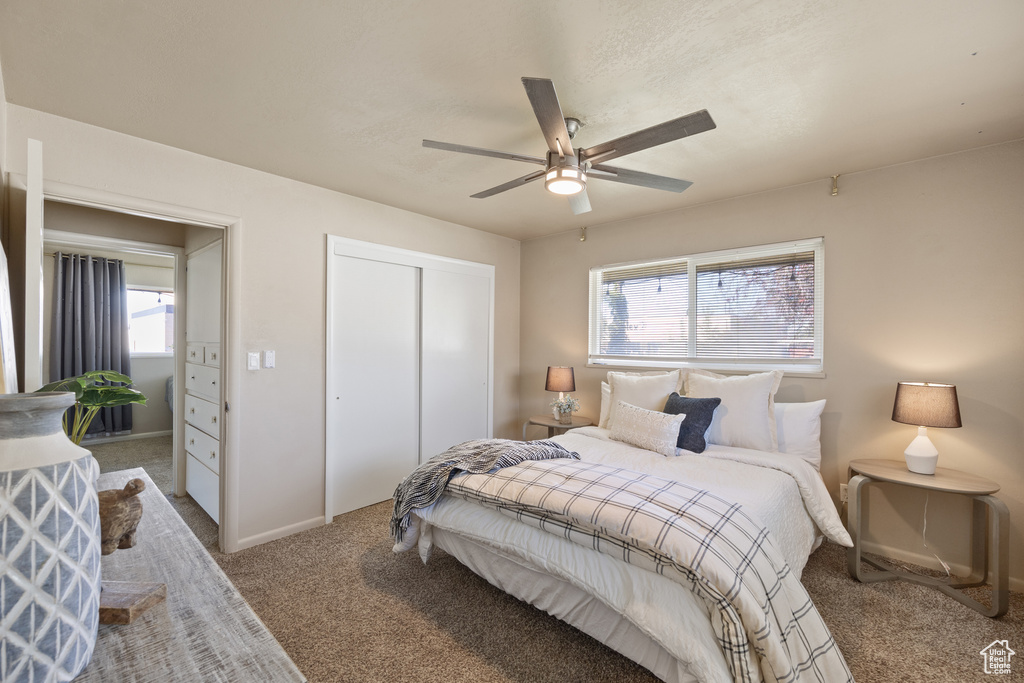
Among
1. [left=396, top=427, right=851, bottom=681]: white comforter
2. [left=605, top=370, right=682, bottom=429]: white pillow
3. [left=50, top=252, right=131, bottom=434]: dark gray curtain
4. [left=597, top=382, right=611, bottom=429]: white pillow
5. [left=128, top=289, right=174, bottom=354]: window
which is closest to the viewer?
[left=396, top=427, right=851, bottom=681]: white comforter

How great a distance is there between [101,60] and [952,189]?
4.23 m

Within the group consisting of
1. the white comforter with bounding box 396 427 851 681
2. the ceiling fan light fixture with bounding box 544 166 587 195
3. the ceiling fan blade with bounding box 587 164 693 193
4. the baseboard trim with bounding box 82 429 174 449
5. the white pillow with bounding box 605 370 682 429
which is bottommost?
the baseboard trim with bounding box 82 429 174 449

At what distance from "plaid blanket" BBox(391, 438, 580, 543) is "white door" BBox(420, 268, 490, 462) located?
56.5 inches

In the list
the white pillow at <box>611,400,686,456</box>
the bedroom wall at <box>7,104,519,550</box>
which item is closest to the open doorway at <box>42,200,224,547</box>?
the bedroom wall at <box>7,104,519,550</box>

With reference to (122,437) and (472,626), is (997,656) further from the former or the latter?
(122,437)

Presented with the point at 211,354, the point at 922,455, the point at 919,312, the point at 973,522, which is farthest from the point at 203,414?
the point at 973,522

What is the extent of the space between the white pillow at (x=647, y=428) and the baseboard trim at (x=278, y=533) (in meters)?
2.20

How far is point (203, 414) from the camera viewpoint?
3268 mm

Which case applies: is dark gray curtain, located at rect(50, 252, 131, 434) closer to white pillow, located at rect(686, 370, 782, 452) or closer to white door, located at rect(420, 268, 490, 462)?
white door, located at rect(420, 268, 490, 462)

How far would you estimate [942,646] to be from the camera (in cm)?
195

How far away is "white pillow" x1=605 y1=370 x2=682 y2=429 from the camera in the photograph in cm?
325

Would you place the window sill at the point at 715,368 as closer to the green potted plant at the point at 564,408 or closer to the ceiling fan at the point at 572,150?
the green potted plant at the point at 564,408

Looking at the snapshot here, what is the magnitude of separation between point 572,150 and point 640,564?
5.55 ft

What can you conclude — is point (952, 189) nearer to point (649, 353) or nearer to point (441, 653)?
point (649, 353)
